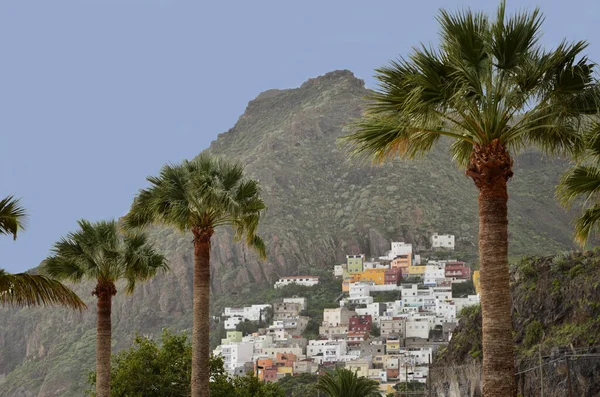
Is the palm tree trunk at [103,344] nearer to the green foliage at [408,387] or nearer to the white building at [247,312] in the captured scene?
the green foliage at [408,387]

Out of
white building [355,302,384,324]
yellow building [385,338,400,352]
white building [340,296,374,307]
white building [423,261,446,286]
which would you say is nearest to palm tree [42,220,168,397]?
yellow building [385,338,400,352]

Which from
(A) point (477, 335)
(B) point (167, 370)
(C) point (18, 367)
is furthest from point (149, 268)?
(C) point (18, 367)

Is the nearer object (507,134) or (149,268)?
(507,134)

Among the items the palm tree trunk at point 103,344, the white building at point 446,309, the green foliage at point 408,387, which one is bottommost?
the green foliage at point 408,387

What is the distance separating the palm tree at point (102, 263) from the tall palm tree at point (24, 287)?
1103 centimetres

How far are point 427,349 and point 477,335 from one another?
11221cm

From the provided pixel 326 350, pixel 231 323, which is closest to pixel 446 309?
pixel 326 350

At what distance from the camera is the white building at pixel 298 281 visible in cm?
18462

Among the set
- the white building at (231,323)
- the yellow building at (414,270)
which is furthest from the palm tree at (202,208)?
the yellow building at (414,270)

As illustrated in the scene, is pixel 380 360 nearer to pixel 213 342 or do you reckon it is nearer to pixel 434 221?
pixel 213 342

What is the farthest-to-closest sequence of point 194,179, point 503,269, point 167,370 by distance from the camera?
point 167,370
point 194,179
point 503,269

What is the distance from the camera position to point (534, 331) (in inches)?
1298

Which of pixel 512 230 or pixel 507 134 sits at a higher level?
pixel 512 230

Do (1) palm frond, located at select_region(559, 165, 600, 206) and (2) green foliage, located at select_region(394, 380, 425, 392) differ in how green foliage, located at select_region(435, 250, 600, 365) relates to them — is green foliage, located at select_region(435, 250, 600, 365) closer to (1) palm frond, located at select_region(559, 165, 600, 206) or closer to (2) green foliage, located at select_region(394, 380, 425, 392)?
(1) palm frond, located at select_region(559, 165, 600, 206)
